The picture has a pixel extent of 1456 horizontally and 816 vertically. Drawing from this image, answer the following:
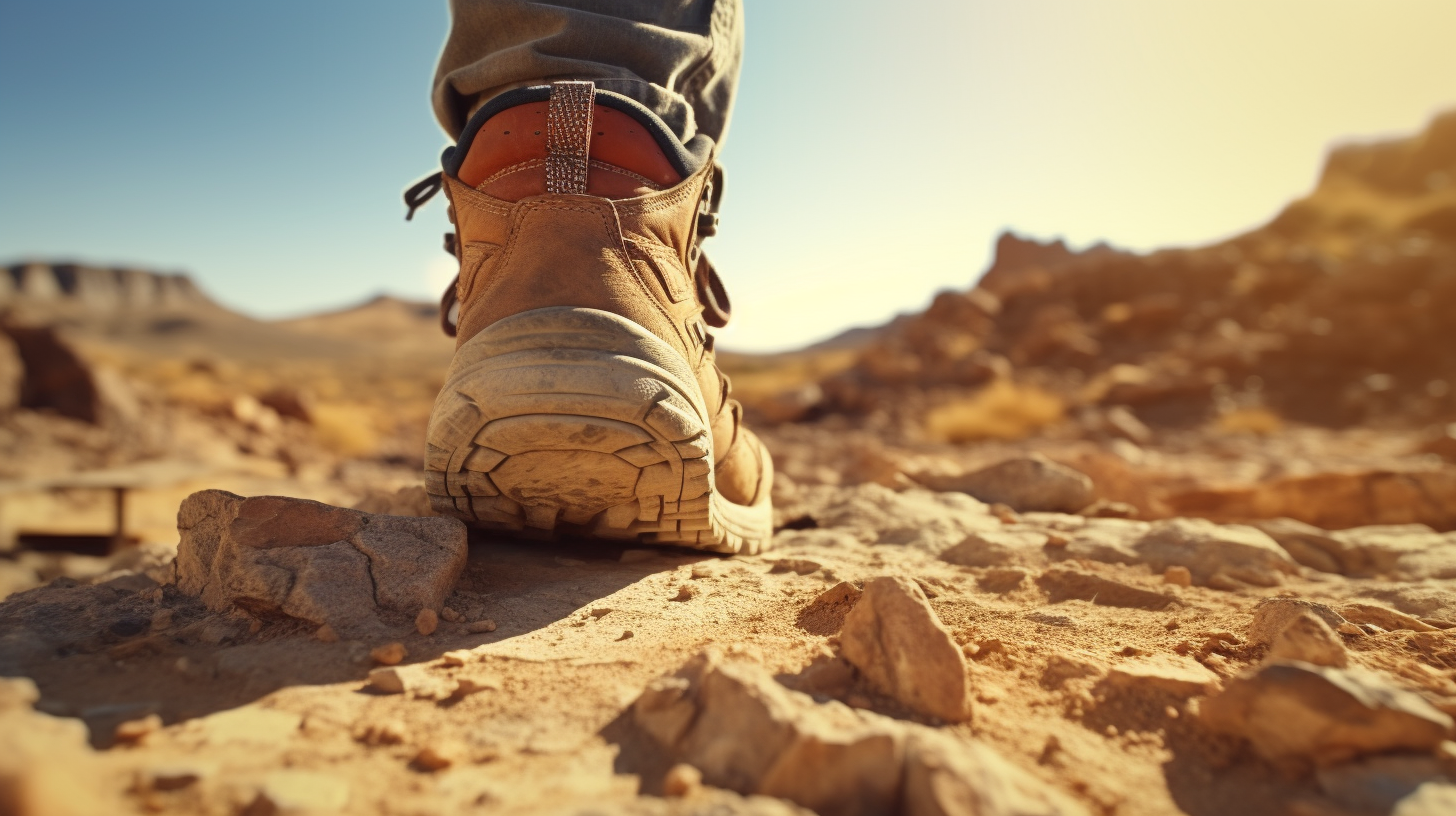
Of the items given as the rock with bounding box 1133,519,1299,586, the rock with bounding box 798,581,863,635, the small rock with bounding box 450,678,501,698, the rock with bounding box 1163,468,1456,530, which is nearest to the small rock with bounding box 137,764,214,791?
the small rock with bounding box 450,678,501,698

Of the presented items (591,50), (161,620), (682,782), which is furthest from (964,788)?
(591,50)

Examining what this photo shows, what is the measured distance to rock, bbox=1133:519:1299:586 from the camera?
5.52 ft

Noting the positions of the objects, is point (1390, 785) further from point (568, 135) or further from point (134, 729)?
point (568, 135)

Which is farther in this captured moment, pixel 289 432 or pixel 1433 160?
pixel 1433 160

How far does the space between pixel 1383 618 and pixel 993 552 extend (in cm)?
69

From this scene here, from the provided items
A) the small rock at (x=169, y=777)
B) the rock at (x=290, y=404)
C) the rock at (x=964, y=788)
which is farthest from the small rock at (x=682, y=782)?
the rock at (x=290, y=404)

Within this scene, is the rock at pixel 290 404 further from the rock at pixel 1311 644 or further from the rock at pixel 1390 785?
the rock at pixel 1390 785

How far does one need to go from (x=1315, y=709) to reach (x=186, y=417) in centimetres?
896

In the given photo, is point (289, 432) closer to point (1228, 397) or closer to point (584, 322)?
point (584, 322)

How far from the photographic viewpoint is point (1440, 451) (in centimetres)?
462

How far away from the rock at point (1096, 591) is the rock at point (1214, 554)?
29 centimetres

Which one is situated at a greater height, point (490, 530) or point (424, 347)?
point (424, 347)

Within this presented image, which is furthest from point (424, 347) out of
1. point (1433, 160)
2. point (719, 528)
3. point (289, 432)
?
point (719, 528)

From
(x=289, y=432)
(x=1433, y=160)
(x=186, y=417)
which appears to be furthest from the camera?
(x=1433, y=160)
